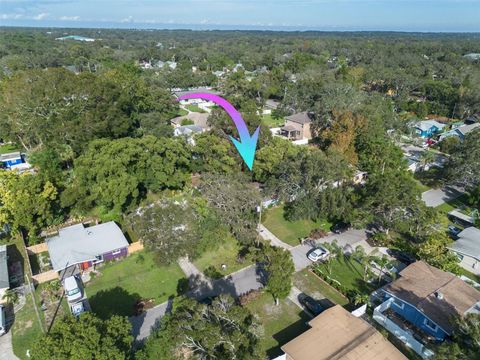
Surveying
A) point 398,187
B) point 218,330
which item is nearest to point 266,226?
point 398,187

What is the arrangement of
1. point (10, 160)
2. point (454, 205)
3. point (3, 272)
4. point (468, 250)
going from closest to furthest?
point (3, 272) < point (468, 250) < point (454, 205) < point (10, 160)

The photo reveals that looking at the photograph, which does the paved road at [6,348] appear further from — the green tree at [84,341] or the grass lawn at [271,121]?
the grass lawn at [271,121]

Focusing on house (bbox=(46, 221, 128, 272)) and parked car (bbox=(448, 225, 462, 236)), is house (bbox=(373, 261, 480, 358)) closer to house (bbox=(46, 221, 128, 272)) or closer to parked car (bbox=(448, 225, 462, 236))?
parked car (bbox=(448, 225, 462, 236))

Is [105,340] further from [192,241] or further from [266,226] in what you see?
[266,226]

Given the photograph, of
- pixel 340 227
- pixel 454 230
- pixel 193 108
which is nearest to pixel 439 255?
pixel 454 230

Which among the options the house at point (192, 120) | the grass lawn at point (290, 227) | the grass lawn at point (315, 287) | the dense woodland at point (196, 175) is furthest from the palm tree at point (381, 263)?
the house at point (192, 120)

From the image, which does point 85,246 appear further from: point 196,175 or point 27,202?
point 196,175
